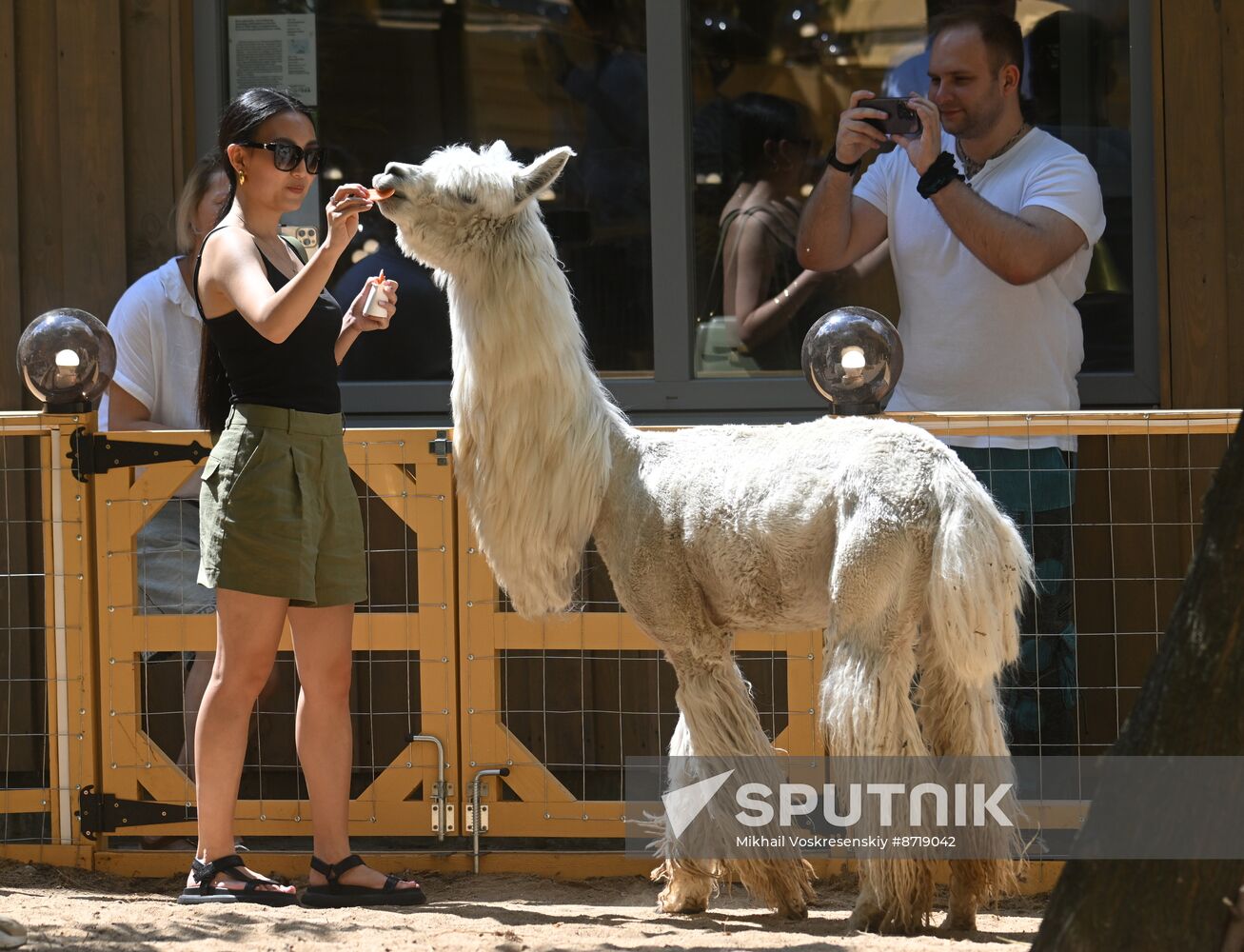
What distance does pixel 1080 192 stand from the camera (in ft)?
16.8

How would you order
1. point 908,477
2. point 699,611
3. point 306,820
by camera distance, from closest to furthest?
point 908,477 < point 699,611 < point 306,820

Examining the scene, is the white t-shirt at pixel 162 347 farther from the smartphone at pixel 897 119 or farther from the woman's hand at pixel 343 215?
the smartphone at pixel 897 119

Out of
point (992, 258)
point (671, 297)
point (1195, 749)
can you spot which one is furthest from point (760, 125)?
point (1195, 749)

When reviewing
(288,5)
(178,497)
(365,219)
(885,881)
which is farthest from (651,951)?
(288,5)

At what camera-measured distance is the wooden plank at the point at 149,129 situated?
6000 mm

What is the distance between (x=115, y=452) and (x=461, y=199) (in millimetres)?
1740

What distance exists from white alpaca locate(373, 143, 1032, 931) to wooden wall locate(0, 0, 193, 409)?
2.46m

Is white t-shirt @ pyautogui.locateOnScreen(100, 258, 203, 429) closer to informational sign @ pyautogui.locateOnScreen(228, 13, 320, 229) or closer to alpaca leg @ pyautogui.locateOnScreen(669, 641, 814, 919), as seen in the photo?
informational sign @ pyautogui.locateOnScreen(228, 13, 320, 229)

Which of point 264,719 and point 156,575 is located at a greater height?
point 156,575

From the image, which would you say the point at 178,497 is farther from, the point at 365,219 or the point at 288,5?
the point at 288,5

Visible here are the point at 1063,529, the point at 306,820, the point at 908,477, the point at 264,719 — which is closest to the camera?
the point at 908,477

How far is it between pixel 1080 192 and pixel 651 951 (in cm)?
293

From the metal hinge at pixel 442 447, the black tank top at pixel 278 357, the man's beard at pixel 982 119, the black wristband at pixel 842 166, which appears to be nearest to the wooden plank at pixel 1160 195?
the man's beard at pixel 982 119

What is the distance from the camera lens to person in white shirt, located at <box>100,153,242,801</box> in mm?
5129
